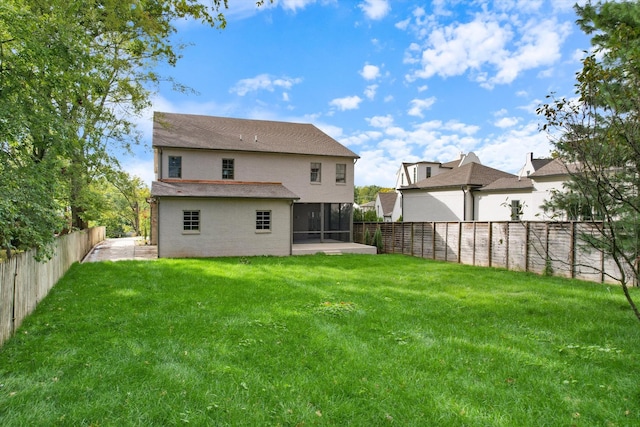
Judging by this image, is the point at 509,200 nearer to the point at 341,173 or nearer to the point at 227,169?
the point at 341,173

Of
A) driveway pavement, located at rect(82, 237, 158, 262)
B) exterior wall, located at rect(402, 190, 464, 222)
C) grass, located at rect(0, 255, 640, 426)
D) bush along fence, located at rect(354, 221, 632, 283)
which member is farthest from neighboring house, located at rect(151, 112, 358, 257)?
grass, located at rect(0, 255, 640, 426)

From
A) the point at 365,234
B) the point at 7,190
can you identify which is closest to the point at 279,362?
the point at 7,190

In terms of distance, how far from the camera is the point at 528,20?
9.97 meters

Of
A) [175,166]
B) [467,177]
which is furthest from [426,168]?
[175,166]

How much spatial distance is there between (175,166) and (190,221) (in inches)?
159

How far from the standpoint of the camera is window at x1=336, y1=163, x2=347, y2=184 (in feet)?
73.6

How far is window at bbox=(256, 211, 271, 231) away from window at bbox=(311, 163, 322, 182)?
194 inches

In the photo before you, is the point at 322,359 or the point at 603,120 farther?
the point at 322,359

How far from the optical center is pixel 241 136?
70.3 feet

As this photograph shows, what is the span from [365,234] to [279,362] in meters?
17.3

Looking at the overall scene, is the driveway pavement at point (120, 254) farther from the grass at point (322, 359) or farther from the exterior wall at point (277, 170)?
the grass at point (322, 359)

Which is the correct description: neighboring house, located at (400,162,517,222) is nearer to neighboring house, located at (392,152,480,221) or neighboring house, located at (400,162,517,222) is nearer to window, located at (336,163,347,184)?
neighboring house, located at (392,152,480,221)

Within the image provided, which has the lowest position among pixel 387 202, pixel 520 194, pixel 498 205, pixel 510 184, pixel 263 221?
pixel 263 221

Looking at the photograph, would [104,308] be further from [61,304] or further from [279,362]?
[279,362]
